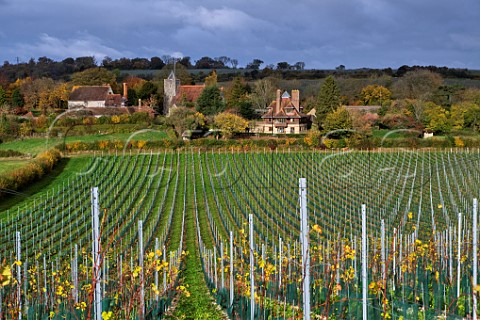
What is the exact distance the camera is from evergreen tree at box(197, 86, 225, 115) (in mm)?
45844

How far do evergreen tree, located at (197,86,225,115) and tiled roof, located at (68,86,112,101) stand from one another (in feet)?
41.7

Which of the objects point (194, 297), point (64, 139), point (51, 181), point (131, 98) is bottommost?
point (51, 181)

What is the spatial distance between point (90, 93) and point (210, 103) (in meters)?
14.6

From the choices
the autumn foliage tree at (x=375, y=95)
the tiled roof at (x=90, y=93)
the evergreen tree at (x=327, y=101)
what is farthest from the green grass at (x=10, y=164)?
the autumn foliage tree at (x=375, y=95)

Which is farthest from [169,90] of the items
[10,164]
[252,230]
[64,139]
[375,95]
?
[252,230]

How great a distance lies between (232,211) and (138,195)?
475 centimetres

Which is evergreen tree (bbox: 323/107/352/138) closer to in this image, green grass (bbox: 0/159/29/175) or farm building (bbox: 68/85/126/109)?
green grass (bbox: 0/159/29/175)

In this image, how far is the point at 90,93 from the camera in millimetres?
55125

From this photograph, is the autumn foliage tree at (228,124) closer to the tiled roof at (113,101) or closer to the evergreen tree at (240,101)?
the evergreen tree at (240,101)

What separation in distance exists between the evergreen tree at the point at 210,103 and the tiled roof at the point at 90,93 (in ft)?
41.7

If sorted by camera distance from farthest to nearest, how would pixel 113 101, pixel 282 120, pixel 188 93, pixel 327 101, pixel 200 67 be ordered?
pixel 200 67, pixel 188 93, pixel 113 101, pixel 282 120, pixel 327 101

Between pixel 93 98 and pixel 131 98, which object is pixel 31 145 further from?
pixel 131 98

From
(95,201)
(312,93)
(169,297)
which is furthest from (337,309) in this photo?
(312,93)

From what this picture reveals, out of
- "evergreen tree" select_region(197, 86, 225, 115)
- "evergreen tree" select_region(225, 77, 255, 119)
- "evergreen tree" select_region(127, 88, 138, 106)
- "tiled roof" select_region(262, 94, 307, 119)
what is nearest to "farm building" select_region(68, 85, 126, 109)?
"evergreen tree" select_region(127, 88, 138, 106)
